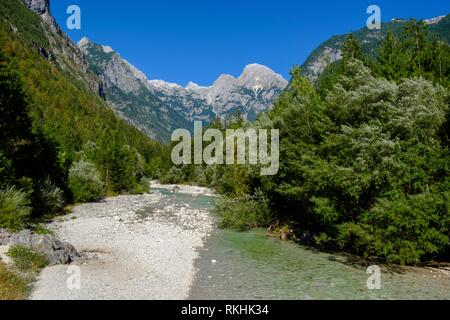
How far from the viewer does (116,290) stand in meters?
14.3

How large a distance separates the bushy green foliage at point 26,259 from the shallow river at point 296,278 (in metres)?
7.03

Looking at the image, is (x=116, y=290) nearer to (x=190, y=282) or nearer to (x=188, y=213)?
(x=190, y=282)

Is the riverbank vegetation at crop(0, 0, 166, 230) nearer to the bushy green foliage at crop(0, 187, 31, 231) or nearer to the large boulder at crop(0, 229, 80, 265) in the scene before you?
the bushy green foliage at crop(0, 187, 31, 231)

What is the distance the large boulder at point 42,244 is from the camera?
17469 mm

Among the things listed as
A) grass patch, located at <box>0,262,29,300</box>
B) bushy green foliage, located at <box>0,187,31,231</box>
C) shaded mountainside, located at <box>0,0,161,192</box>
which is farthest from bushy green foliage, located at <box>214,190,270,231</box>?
grass patch, located at <box>0,262,29,300</box>

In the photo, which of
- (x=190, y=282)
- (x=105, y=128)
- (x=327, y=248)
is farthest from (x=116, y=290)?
(x=105, y=128)

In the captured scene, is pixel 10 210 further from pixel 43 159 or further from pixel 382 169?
pixel 382 169

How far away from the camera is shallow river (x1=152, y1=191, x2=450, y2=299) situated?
15023mm

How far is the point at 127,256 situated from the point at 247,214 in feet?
44.9

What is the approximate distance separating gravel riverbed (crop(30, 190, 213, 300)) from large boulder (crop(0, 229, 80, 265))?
2.42ft

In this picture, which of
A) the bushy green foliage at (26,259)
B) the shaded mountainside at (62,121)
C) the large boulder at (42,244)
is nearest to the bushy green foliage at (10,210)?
the large boulder at (42,244)

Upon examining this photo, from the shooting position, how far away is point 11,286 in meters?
13.0

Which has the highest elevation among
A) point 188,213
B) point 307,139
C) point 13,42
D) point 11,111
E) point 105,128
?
point 13,42

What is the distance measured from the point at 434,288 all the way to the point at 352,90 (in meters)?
12.1
